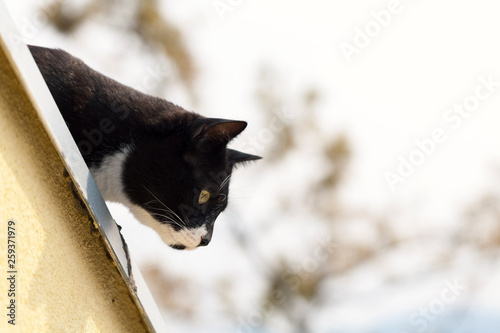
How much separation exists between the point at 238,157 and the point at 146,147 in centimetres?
56

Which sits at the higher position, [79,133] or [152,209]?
[79,133]

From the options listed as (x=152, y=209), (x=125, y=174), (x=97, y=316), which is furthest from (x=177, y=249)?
(x=97, y=316)

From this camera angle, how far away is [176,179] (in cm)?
223

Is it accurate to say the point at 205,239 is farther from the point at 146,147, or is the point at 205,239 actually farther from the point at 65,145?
the point at 65,145

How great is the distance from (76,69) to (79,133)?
282 mm

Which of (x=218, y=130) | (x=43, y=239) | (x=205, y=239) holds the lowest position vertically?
(x=205, y=239)

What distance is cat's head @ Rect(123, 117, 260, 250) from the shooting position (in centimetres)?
221

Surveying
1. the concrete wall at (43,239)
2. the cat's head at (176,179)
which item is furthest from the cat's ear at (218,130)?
the concrete wall at (43,239)

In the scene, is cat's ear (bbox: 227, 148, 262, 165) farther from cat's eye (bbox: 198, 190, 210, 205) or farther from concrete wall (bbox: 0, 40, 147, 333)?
concrete wall (bbox: 0, 40, 147, 333)

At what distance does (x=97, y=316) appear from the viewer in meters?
1.54

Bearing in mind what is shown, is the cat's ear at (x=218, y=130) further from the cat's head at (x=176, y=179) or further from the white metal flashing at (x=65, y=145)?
the white metal flashing at (x=65, y=145)

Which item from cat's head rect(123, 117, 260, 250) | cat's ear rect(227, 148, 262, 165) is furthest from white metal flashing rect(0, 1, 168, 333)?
cat's ear rect(227, 148, 262, 165)

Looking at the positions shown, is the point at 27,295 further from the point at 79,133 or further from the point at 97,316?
the point at 79,133

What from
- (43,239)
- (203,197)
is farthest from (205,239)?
(43,239)
